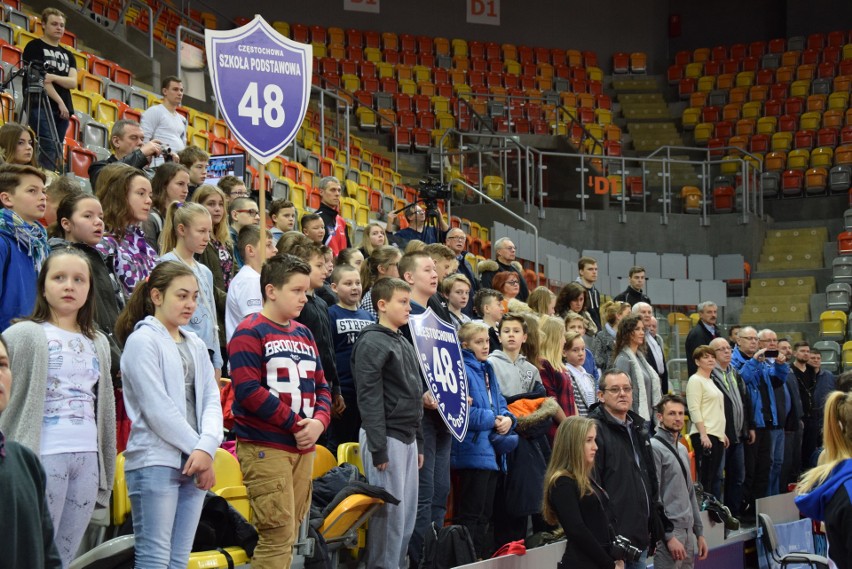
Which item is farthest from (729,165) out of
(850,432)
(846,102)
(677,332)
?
(850,432)

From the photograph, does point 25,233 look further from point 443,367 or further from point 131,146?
point 131,146

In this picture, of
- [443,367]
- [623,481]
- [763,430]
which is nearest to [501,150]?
[763,430]

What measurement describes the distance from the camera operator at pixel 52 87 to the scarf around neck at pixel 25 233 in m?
3.37

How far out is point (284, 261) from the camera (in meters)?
4.75

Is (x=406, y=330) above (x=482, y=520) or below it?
above

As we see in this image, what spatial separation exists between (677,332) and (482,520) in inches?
246

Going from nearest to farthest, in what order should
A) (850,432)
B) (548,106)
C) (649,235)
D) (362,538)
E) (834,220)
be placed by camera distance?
1. (850,432)
2. (362,538)
3. (649,235)
4. (834,220)
5. (548,106)

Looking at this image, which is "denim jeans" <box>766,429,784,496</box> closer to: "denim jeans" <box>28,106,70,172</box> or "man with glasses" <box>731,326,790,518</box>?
"man with glasses" <box>731,326,790,518</box>

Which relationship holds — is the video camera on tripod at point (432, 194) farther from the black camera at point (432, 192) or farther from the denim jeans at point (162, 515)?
the denim jeans at point (162, 515)

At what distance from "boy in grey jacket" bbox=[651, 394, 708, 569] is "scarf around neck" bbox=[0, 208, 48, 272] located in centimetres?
364

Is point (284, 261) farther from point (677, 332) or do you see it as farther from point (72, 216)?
point (677, 332)

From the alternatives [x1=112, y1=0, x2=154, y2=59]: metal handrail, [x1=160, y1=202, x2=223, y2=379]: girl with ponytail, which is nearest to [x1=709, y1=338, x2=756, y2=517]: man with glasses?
[x1=160, y1=202, x2=223, y2=379]: girl with ponytail

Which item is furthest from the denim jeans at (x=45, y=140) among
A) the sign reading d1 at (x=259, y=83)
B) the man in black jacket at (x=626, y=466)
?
the man in black jacket at (x=626, y=466)

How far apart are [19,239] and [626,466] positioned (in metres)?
3.18
